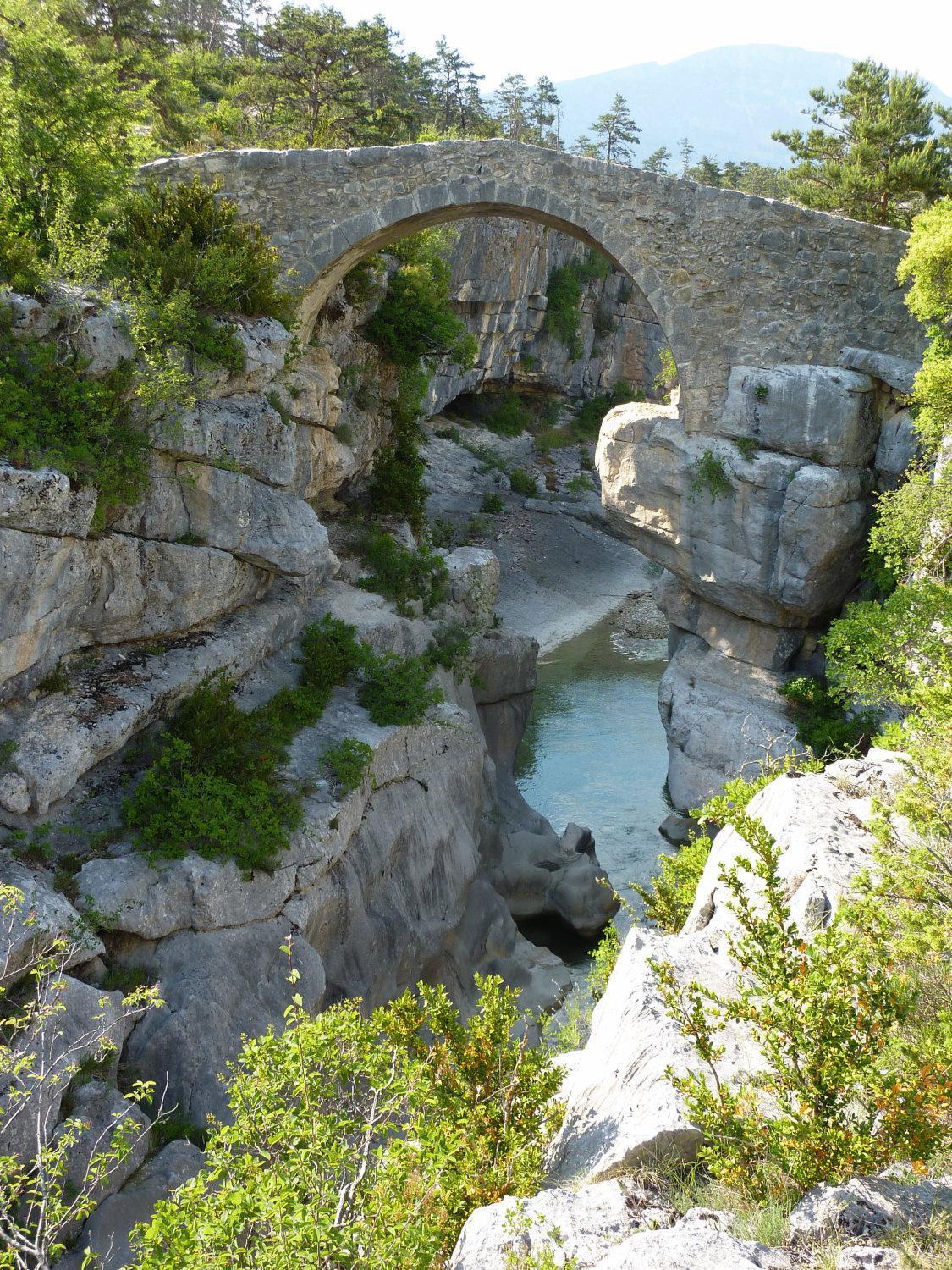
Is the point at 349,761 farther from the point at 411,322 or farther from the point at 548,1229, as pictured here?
the point at 411,322

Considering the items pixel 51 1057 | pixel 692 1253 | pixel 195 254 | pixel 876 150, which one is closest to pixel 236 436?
pixel 195 254

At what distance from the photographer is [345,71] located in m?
25.9

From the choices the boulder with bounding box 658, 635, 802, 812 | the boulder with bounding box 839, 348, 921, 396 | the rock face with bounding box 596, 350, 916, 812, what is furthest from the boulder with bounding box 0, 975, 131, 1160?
the boulder with bounding box 839, 348, 921, 396

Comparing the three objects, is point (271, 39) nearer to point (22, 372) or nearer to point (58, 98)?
point (58, 98)

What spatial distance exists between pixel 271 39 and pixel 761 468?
729 inches

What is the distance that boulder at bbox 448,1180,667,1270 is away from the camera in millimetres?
4363

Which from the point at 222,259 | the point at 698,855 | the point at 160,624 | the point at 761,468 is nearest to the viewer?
the point at 698,855

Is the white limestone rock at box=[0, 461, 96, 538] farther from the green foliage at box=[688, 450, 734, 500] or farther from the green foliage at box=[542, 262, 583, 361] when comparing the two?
the green foliage at box=[542, 262, 583, 361]

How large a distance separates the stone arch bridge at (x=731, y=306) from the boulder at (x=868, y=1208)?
12.6 m

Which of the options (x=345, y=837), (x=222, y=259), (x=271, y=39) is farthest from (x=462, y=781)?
(x=271, y=39)

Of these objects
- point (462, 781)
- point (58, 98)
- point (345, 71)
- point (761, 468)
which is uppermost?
point (345, 71)

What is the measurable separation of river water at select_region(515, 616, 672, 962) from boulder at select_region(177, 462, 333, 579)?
7478 mm

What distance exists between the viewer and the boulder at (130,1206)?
7131mm

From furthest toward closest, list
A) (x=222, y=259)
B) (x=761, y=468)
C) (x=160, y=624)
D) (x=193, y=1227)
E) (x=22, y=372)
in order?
(x=761, y=468) → (x=222, y=259) → (x=160, y=624) → (x=22, y=372) → (x=193, y=1227)
